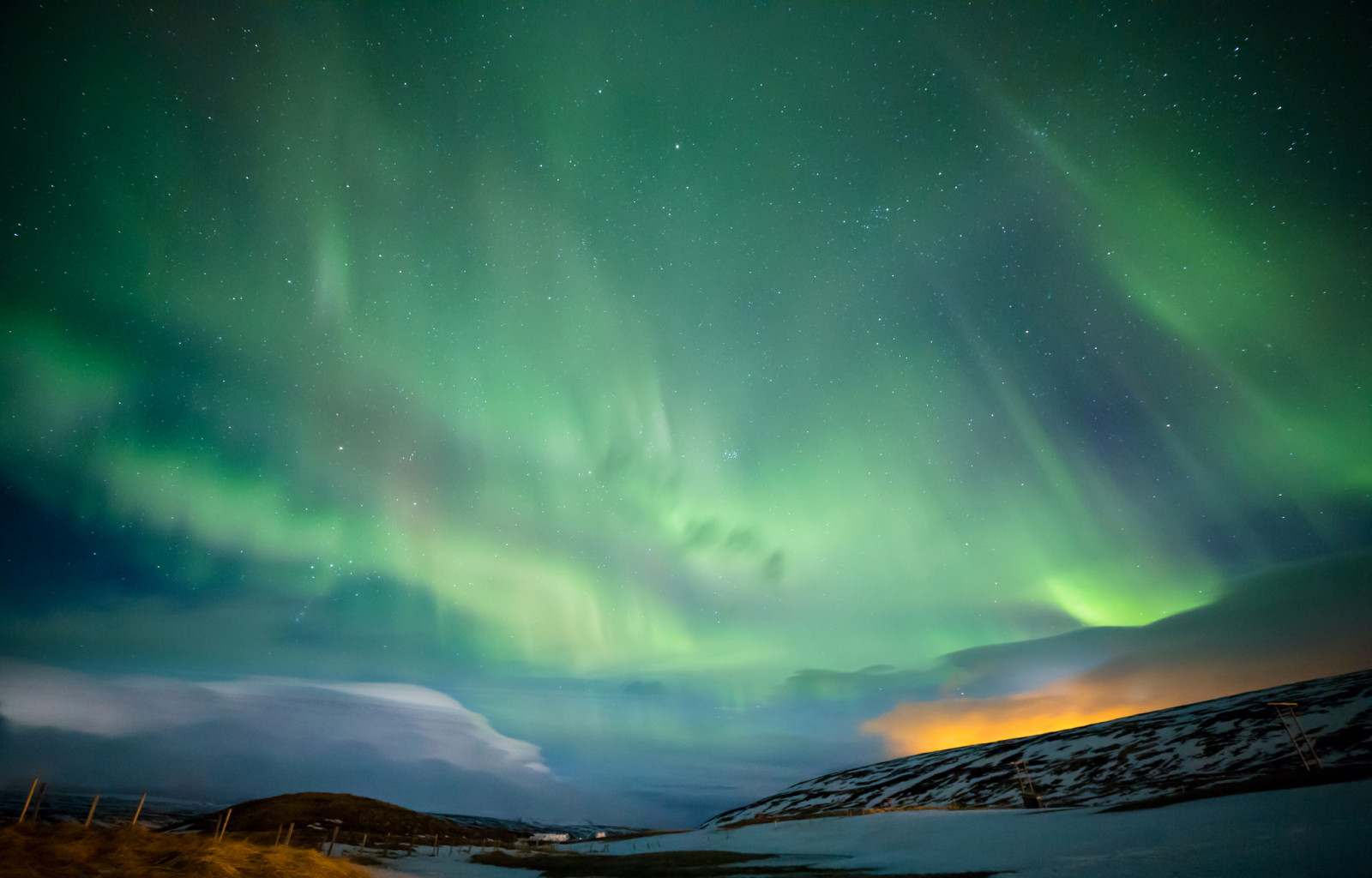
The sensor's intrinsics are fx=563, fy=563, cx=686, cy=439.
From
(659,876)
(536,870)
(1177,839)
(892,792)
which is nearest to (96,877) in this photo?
(659,876)

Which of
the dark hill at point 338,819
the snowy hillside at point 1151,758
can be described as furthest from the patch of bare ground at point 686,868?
the dark hill at point 338,819

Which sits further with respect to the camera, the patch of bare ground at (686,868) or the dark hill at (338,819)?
the dark hill at (338,819)

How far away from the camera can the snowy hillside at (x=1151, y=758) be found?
74.8 m

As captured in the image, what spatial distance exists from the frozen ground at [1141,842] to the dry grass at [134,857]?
1286 cm

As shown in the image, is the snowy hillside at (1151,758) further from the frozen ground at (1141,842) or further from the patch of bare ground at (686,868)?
the patch of bare ground at (686,868)

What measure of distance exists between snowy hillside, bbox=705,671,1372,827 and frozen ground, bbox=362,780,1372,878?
14742 mm

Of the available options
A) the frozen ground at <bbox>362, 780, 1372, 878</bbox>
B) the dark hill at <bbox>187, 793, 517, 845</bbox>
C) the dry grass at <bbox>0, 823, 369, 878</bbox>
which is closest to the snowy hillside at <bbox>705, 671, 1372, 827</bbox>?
the frozen ground at <bbox>362, 780, 1372, 878</bbox>

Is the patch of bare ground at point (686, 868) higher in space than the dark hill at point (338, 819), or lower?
higher

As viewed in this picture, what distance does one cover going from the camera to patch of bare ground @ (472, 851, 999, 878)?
29.3 m

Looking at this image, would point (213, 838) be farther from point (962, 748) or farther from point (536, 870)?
point (962, 748)

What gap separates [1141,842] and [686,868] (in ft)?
92.0

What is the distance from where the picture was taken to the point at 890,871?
2770 centimetres

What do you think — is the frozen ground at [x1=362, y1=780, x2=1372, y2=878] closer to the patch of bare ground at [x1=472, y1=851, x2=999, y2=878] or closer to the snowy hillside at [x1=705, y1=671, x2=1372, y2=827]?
the patch of bare ground at [x1=472, y1=851, x2=999, y2=878]

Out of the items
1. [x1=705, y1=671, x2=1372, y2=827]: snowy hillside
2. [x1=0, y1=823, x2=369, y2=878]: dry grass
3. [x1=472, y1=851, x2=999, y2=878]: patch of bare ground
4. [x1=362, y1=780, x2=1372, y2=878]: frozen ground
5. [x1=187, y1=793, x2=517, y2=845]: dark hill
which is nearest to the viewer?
[x1=362, y1=780, x2=1372, y2=878]: frozen ground
